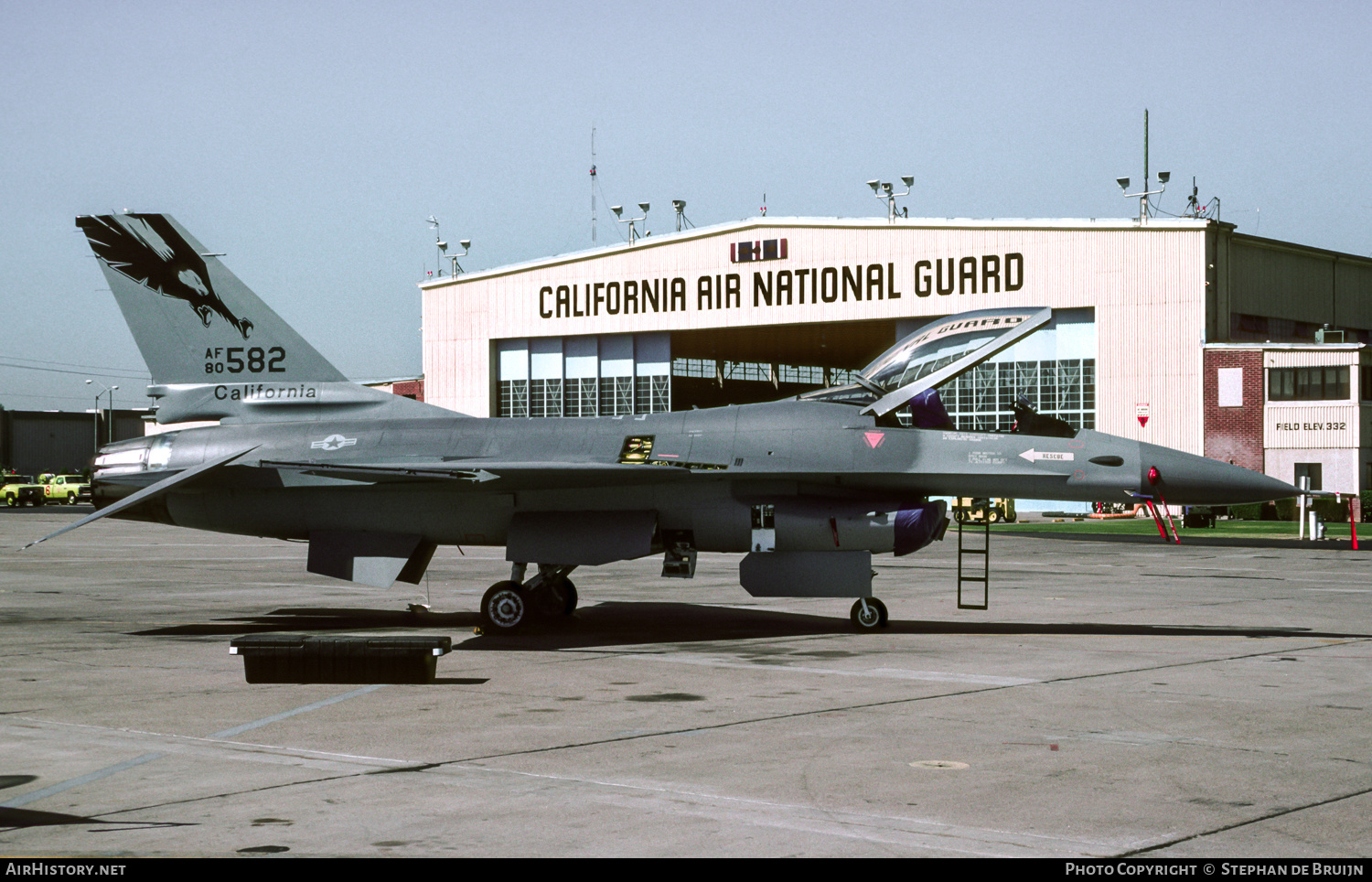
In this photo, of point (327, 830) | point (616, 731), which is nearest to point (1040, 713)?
point (616, 731)

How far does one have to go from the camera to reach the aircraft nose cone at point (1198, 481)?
15.3 m

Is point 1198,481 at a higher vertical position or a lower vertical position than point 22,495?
higher

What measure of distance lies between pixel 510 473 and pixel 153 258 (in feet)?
21.5

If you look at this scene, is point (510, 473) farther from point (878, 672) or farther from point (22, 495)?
point (22, 495)

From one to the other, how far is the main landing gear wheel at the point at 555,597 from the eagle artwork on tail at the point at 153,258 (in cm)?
558

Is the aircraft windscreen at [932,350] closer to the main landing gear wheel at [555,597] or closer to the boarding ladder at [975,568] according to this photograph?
the boarding ladder at [975,568]

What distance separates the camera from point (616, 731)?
9.56m

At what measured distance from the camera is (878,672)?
12656 mm

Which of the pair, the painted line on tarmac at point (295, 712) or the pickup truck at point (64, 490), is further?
the pickup truck at point (64, 490)

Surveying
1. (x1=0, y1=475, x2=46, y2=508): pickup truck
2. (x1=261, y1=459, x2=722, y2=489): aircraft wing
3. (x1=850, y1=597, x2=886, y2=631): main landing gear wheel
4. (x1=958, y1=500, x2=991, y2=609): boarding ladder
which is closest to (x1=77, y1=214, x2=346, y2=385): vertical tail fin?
(x1=261, y1=459, x2=722, y2=489): aircraft wing

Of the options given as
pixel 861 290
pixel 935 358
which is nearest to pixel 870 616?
pixel 935 358

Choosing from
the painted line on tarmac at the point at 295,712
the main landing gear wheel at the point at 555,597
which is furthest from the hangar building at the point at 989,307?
the painted line on tarmac at the point at 295,712

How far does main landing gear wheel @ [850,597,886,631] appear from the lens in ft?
53.6

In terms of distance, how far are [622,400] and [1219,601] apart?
44.9 meters
